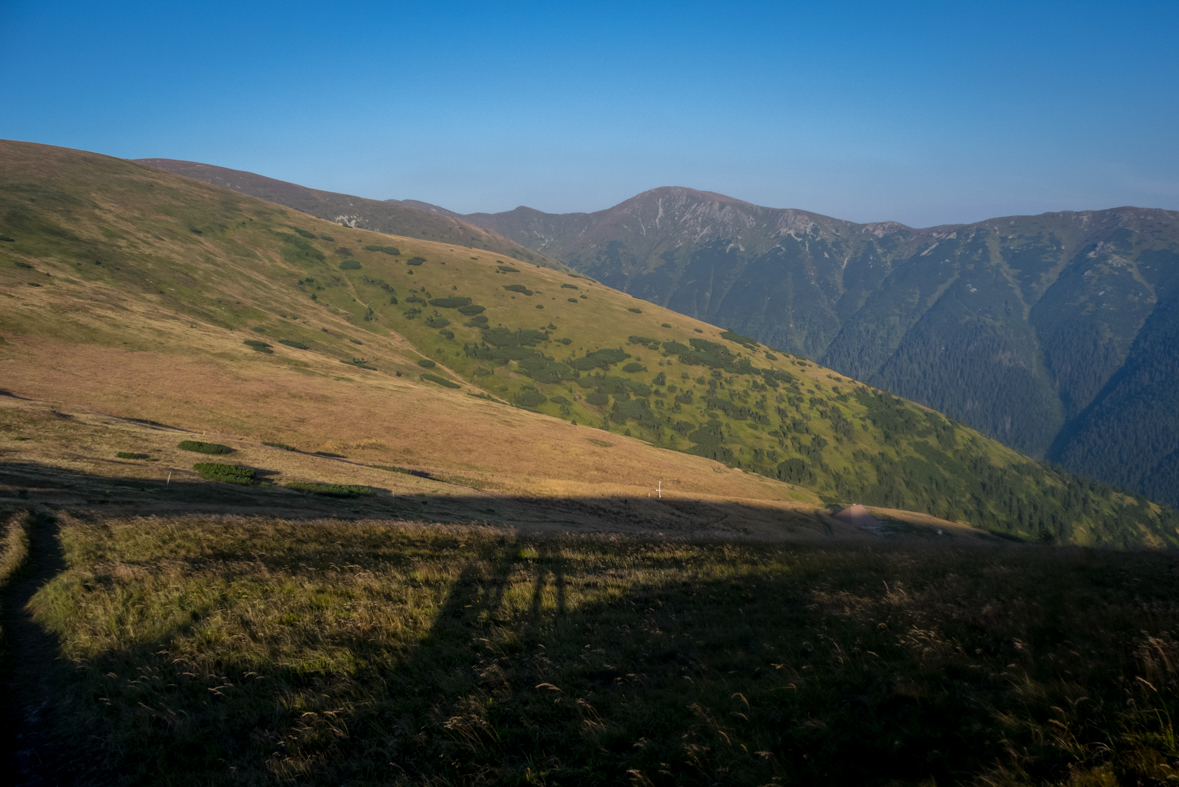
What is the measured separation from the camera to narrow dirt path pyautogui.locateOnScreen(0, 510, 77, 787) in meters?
7.06

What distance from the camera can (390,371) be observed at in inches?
4660

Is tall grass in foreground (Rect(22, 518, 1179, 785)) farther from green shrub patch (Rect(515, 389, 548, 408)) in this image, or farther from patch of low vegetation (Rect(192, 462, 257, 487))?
green shrub patch (Rect(515, 389, 548, 408))

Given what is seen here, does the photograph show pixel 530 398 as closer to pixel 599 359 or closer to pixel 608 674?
pixel 599 359

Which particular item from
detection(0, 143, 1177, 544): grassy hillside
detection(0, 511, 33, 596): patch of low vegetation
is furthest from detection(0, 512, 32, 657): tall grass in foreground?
detection(0, 143, 1177, 544): grassy hillside

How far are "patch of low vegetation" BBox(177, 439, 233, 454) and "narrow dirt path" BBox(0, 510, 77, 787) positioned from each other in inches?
1080

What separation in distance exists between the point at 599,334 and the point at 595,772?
184431mm

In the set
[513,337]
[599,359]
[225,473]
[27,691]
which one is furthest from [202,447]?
[599,359]

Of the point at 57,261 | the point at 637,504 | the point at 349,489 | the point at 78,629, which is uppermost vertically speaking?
the point at 57,261

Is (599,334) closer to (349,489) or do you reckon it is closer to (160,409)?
(160,409)

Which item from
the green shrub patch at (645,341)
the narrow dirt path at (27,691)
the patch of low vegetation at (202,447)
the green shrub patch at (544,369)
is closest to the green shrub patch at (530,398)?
the green shrub patch at (544,369)

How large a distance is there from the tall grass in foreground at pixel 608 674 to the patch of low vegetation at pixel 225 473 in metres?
18.8

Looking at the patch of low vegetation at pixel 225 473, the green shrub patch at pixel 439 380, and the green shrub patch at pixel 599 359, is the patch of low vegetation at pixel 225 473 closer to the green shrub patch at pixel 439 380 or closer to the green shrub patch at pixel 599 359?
the green shrub patch at pixel 439 380

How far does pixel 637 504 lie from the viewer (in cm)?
5300

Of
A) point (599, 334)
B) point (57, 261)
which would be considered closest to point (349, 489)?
point (57, 261)
